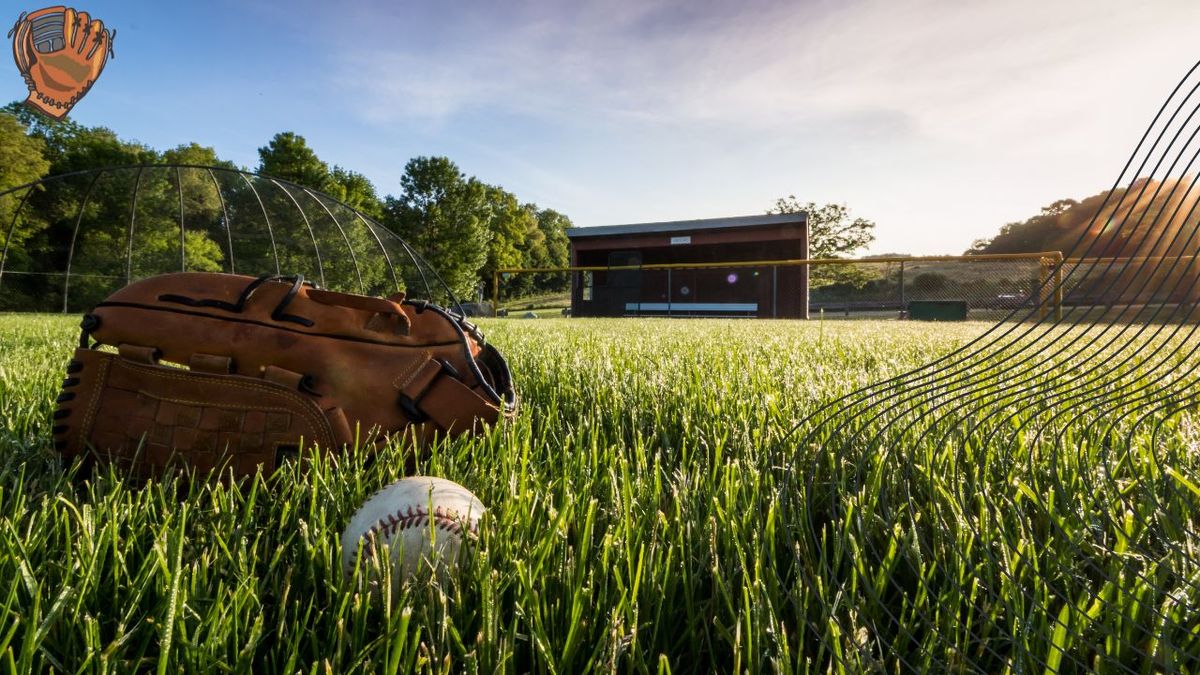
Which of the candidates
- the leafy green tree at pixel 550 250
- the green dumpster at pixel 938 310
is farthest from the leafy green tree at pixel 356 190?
the green dumpster at pixel 938 310

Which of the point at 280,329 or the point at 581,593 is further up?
the point at 280,329

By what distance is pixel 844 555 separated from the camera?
0.99m

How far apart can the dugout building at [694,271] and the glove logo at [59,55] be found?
12293 millimetres

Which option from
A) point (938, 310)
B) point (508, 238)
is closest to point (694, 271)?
point (938, 310)

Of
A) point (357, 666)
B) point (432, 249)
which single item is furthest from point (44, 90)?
point (432, 249)

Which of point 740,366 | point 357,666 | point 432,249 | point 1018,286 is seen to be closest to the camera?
point 357,666

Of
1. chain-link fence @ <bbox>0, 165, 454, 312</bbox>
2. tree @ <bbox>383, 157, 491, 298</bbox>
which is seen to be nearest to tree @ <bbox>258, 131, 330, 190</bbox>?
tree @ <bbox>383, 157, 491, 298</bbox>

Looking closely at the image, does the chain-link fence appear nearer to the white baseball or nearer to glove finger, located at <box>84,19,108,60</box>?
glove finger, located at <box>84,19,108,60</box>

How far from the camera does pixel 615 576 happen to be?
0.81m

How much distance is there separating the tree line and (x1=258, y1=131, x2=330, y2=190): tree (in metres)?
0.06

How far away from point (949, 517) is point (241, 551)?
118cm

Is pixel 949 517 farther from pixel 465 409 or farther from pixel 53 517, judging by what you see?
pixel 53 517

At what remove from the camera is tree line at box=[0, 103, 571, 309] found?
19.9 m

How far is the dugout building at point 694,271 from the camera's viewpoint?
1880 centimetres
